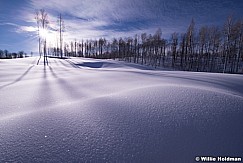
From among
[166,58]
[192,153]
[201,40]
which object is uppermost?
[201,40]

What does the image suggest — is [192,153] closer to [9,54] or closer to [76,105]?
[76,105]

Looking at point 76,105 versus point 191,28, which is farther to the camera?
point 191,28

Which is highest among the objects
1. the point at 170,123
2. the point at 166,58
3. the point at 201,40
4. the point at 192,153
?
the point at 201,40

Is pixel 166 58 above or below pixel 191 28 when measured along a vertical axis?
below

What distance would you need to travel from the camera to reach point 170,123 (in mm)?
1821

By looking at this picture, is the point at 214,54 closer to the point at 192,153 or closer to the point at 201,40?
the point at 201,40

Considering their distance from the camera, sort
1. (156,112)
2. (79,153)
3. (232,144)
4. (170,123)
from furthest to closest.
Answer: (156,112), (170,123), (232,144), (79,153)

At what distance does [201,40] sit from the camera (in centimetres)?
3809

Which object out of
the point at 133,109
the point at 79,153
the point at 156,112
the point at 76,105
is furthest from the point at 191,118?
the point at 76,105

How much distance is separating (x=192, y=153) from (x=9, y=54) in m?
117

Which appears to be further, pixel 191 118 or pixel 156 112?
pixel 156 112

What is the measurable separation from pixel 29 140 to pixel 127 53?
55530 mm

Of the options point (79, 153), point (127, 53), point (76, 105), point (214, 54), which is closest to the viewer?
point (79, 153)

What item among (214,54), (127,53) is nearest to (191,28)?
(214,54)
